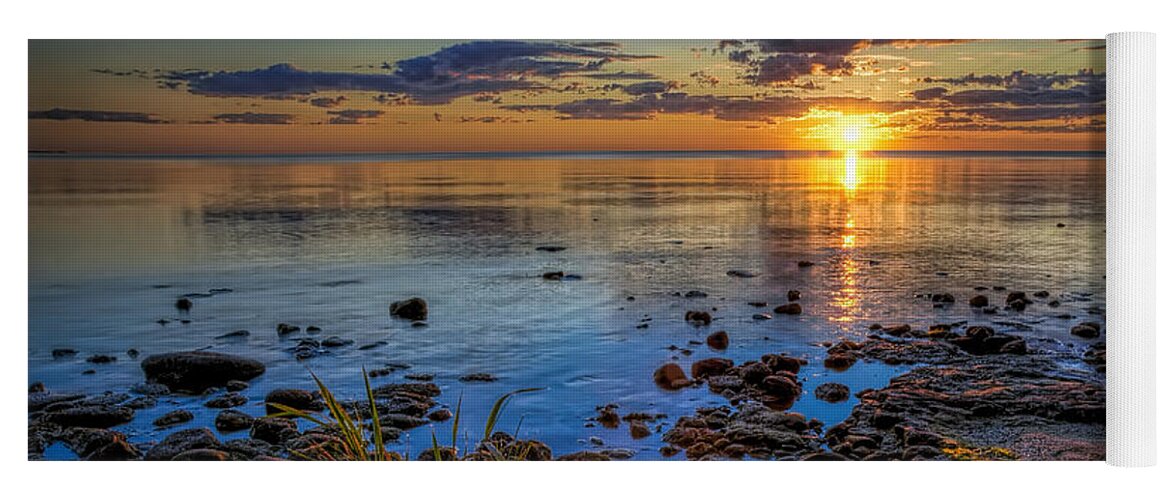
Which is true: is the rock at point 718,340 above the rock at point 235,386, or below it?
above

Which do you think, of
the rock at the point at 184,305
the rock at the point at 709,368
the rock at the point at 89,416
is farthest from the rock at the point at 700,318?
the rock at the point at 89,416

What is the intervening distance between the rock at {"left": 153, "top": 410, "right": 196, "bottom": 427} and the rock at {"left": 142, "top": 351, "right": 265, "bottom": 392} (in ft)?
0.37

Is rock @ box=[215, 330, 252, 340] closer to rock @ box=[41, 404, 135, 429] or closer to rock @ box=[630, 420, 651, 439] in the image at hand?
rock @ box=[41, 404, 135, 429]

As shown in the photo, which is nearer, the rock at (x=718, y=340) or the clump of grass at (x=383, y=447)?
the clump of grass at (x=383, y=447)

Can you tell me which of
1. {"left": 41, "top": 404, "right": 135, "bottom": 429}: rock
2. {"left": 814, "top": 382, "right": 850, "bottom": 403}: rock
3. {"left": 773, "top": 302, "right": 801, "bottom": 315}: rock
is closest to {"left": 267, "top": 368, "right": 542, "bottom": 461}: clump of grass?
{"left": 41, "top": 404, "right": 135, "bottom": 429}: rock

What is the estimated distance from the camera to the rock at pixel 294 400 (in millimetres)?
5453

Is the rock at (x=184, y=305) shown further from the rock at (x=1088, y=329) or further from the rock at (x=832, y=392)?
the rock at (x=1088, y=329)

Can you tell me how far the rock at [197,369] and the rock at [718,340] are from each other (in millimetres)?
2258

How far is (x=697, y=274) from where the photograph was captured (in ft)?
19.1

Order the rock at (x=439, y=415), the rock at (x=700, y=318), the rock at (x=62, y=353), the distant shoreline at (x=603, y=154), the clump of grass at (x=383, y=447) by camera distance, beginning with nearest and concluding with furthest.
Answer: the clump of grass at (x=383, y=447) → the rock at (x=62, y=353) → the rock at (x=439, y=415) → the distant shoreline at (x=603, y=154) → the rock at (x=700, y=318)

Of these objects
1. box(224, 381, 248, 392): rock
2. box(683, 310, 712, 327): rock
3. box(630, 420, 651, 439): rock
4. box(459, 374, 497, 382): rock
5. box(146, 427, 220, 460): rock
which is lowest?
box(146, 427, 220, 460): rock

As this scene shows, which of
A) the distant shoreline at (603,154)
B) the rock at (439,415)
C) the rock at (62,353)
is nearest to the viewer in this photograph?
the rock at (62,353)

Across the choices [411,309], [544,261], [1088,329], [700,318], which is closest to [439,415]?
[411,309]

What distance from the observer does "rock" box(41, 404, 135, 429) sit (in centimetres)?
534
